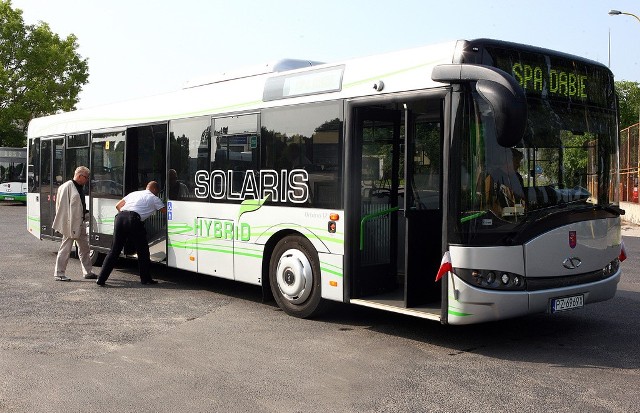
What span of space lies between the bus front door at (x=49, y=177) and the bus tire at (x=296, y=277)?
7.08 m

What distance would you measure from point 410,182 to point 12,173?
35.4 meters

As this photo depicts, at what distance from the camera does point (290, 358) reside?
6910 millimetres

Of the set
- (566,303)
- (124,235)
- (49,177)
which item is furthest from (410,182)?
(49,177)

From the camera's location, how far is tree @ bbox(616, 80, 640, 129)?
3007 inches

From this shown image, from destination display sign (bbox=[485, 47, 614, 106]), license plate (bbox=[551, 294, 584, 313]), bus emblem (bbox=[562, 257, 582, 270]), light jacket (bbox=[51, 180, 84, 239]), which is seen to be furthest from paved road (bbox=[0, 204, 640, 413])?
destination display sign (bbox=[485, 47, 614, 106])

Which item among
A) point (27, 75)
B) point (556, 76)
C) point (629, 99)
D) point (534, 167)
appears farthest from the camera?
point (629, 99)

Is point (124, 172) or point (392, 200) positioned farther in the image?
point (124, 172)

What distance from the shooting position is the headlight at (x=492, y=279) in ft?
22.5

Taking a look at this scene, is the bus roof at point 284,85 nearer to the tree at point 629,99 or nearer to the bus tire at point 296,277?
the bus tire at point 296,277

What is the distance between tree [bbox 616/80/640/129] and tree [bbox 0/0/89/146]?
5399 cm

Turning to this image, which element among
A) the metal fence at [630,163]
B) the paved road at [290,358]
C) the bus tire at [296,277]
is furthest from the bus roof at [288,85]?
the metal fence at [630,163]

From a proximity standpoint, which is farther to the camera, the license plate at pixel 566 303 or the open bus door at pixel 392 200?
the open bus door at pixel 392 200

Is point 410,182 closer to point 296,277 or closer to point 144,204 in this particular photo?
point 296,277

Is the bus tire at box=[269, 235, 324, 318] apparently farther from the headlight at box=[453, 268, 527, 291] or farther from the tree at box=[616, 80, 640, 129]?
the tree at box=[616, 80, 640, 129]
